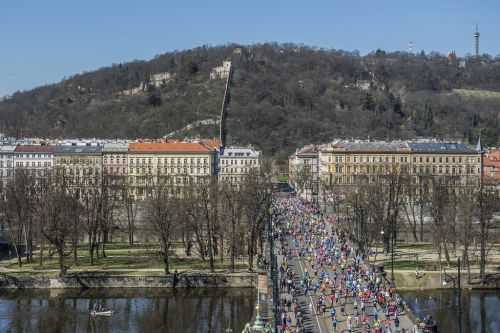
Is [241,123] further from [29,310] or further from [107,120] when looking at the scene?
[29,310]

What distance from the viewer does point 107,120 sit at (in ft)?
654

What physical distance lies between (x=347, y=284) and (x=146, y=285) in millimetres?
15958

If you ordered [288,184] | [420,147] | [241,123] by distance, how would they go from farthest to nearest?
1. [241,123]
2. [288,184]
3. [420,147]

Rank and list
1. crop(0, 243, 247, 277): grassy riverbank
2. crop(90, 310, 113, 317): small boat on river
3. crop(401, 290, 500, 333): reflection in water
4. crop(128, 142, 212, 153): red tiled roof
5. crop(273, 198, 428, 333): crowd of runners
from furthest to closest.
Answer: crop(128, 142, 212, 153): red tiled roof
crop(0, 243, 247, 277): grassy riverbank
crop(90, 310, 113, 317): small boat on river
crop(401, 290, 500, 333): reflection in water
crop(273, 198, 428, 333): crowd of runners

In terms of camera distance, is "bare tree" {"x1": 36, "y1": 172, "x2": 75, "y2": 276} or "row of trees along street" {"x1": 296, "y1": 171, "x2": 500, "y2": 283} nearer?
"bare tree" {"x1": 36, "y1": 172, "x2": 75, "y2": 276}

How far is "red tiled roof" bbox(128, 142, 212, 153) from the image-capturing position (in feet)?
425

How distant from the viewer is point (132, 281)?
61.9 metres

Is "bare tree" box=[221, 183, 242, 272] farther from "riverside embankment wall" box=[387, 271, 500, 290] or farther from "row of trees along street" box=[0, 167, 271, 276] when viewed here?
"riverside embankment wall" box=[387, 271, 500, 290]

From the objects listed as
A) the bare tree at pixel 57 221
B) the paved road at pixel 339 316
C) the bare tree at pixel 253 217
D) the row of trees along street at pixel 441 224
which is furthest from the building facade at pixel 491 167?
the paved road at pixel 339 316

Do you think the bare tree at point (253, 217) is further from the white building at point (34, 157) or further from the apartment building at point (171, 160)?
the white building at point (34, 157)

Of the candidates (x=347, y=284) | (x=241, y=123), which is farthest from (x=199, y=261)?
(x=241, y=123)

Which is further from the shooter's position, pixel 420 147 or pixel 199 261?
pixel 420 147

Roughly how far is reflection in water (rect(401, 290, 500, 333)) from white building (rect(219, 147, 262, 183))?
76.7 meters

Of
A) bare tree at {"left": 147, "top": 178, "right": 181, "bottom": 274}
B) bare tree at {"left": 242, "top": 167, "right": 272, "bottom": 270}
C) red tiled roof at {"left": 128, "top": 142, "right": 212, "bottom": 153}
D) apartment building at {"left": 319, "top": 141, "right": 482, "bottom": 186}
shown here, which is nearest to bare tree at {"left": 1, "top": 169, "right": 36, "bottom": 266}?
bare tree at {"left": 147, "top": 178, "right": 181, "bottom": 274}
